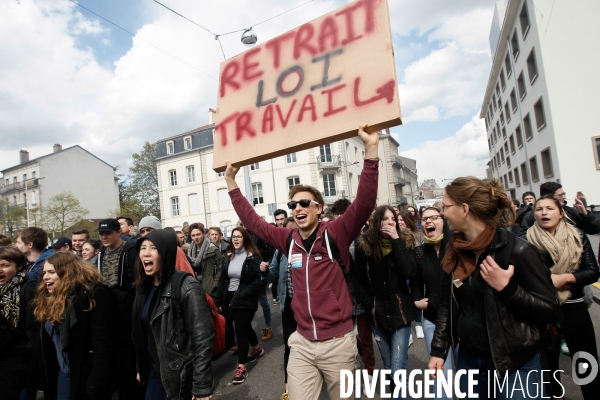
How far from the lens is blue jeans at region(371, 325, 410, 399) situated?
317 cm

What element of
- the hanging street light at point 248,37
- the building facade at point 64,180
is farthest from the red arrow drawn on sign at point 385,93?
the building facade at point 64,180

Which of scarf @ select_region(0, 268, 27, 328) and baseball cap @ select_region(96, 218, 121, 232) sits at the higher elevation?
baseball cap @ select_region(96, 218, 121, 232)

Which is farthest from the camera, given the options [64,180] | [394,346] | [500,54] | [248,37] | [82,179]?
[82,179]

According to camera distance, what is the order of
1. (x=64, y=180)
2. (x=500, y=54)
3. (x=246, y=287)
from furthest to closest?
(x=64, y=180) → (x=500, y=54) → (x=246, y=287)

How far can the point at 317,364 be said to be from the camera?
8.09 feet

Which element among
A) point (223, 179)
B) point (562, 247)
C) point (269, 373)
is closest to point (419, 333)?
point (269, 373)

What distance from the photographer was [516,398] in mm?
1950

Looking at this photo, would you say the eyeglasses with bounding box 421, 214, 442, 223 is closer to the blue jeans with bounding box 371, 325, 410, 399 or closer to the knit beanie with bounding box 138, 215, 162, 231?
the blue jeans with bounding box 371, 325, 410, 399

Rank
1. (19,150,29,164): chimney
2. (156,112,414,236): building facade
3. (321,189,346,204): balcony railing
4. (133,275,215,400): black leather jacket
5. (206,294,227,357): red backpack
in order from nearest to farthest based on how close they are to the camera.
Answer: (133,275,215,400): black leather jacket, (206,294,227,357): red backpack, (156,112,414,236): building facade, (321,189,346,204): balcony railing, (19,150,29,164): chimney

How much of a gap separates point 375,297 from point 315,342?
109cm

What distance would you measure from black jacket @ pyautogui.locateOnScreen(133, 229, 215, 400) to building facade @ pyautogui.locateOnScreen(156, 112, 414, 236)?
28.9 m

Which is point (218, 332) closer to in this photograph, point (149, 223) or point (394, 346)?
point (394, 346)

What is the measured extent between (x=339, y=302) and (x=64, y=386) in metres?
2.26

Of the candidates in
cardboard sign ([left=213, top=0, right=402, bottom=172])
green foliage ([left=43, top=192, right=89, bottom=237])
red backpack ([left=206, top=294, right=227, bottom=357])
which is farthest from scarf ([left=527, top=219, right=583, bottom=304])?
green foliage ([left=43, top=192, right=89, bottom=237])
